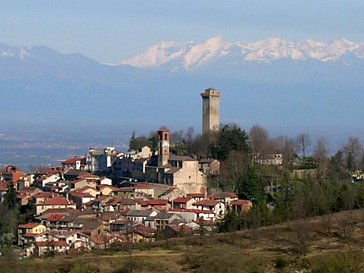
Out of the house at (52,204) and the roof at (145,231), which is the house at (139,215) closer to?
the roof at (145,231)

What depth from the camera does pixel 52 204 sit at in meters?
40.4

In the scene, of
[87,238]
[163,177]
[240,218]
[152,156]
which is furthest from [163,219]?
[152,156]

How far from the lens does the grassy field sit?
2205 cm

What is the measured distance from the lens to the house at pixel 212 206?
125ft

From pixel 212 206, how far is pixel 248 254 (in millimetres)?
15241

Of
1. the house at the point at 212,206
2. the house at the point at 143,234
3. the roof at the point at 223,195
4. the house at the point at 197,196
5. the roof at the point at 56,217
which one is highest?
the roof at the point at 223,195

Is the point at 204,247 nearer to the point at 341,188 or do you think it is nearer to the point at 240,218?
the point at 240,218

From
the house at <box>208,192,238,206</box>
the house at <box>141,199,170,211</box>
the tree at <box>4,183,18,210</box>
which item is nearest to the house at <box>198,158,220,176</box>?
the house at <box>208,192,238,206</box>

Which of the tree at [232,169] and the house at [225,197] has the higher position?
the tree at [232,169]

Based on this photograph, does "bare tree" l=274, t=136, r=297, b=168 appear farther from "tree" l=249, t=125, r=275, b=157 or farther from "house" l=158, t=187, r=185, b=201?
"house" l=158, t=187, r=185, b=201

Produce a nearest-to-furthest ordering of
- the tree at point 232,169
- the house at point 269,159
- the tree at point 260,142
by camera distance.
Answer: the tree at point 232,169, the house at point 269,159, the tree at point 260,142

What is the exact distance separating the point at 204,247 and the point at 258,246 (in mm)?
1567

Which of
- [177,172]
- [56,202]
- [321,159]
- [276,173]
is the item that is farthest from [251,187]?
[56,202]

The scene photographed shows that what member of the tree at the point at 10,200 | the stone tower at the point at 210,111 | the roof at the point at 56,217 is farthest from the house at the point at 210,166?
the tree at the point at 10,200
